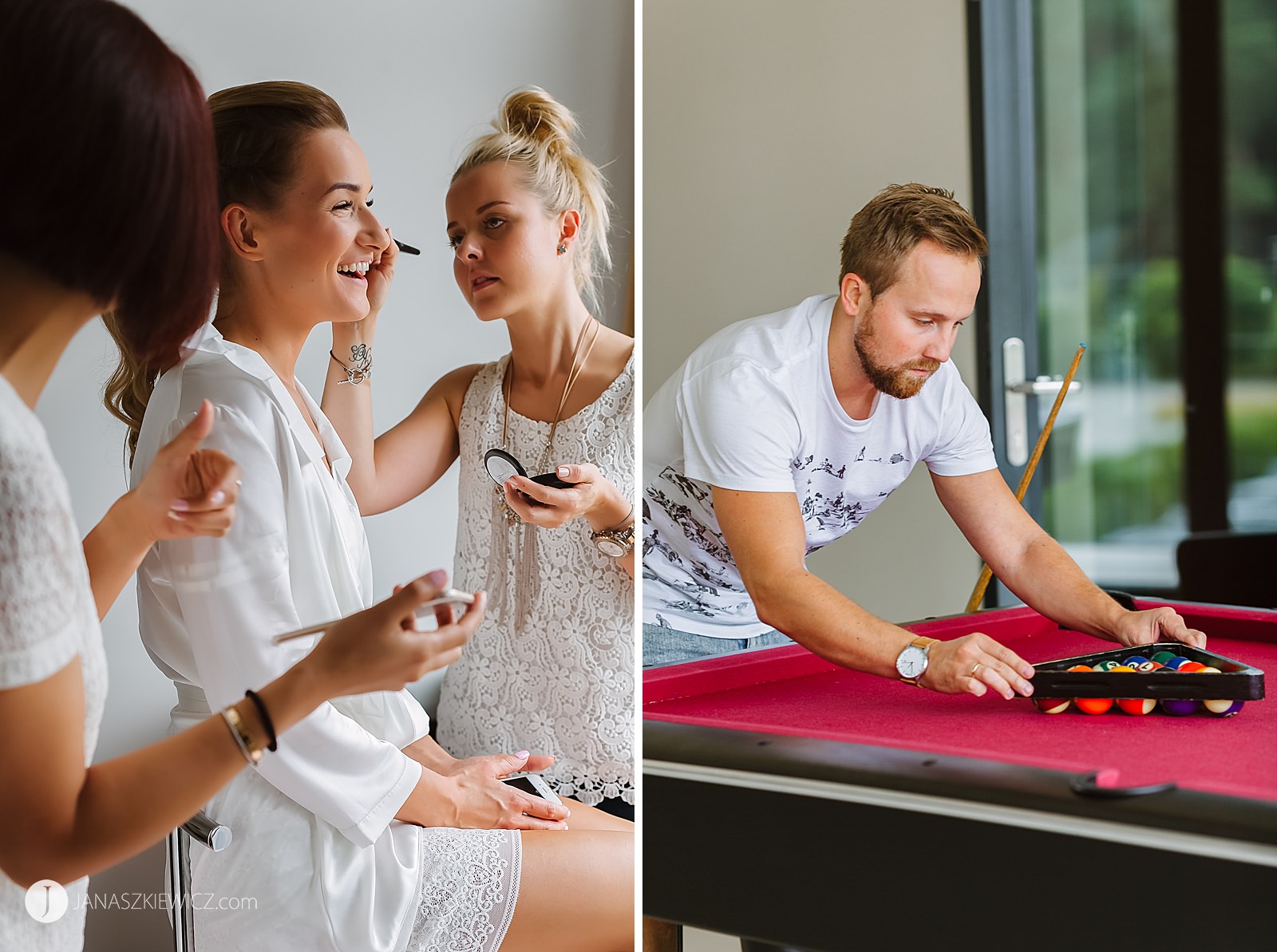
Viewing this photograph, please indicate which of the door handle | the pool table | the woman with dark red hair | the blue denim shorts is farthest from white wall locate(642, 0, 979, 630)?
the woman with dark red hair

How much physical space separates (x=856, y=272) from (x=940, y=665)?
2.72 feet

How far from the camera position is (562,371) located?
1018 mm

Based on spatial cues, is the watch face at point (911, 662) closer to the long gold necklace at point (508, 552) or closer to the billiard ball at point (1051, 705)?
the billiard ball at point (1051, 705)

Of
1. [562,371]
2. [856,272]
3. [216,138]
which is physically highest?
[856,272]

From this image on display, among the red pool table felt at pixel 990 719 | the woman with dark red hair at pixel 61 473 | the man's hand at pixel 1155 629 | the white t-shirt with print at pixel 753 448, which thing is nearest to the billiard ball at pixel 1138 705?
the red pool table felt at pixel 990 719

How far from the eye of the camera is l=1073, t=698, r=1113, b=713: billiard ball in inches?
54.8

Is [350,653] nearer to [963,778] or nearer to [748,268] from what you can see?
[963,778]

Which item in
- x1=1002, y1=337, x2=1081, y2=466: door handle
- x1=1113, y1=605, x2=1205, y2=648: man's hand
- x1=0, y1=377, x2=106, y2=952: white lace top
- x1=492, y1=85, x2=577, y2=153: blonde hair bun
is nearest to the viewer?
x1=0, y1=377, x2=106, y2=952: white lace top

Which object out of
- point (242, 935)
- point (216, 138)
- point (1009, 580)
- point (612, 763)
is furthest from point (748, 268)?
point (242, 935)

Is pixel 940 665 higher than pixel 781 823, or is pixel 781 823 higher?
pixel 940 665
